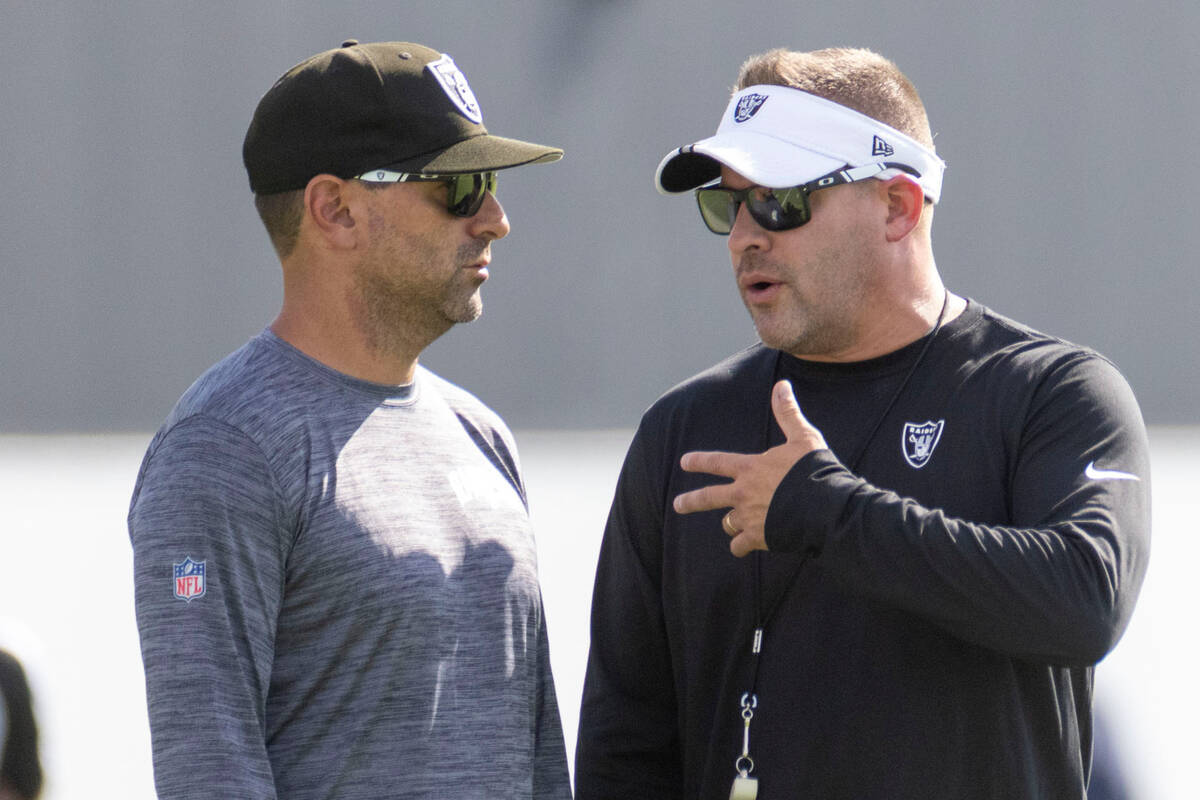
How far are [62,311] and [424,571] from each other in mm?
2967

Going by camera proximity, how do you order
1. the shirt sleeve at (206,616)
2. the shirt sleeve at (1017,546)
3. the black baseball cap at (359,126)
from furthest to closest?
the black baseball cap at (359,126) → the shirt sleeve at (1017,546) → the shirt sleeve at (206,616)

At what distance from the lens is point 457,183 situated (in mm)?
2098

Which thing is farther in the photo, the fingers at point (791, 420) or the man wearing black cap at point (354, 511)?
the fingers at point (791, 420)

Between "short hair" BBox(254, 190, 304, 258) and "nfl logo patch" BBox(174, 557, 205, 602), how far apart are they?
0.62m

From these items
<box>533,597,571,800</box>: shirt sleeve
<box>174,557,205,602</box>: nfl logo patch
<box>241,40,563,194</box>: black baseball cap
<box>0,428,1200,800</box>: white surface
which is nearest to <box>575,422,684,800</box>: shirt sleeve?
<box>533,597,571,800</box>: shirt sleeve

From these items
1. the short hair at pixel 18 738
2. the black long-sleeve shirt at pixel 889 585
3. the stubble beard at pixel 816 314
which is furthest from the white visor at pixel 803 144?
the short hair at pixel 18 738

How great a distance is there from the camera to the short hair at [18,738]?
3820mm

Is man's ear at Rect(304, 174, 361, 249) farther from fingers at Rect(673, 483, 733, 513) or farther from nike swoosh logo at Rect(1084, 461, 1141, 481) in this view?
nike swoosh logo at Rect(1084, 461, 1141, 481)

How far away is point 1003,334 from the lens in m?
2.16

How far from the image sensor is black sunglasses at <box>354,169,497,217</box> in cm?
204

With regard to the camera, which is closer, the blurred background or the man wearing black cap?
A: the man wearing black cap

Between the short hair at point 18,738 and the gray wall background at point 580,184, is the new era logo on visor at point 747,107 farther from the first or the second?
the short hair at point 18,738

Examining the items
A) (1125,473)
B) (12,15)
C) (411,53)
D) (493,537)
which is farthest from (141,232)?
(1125,473)

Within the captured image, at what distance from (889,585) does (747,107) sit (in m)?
0.95
